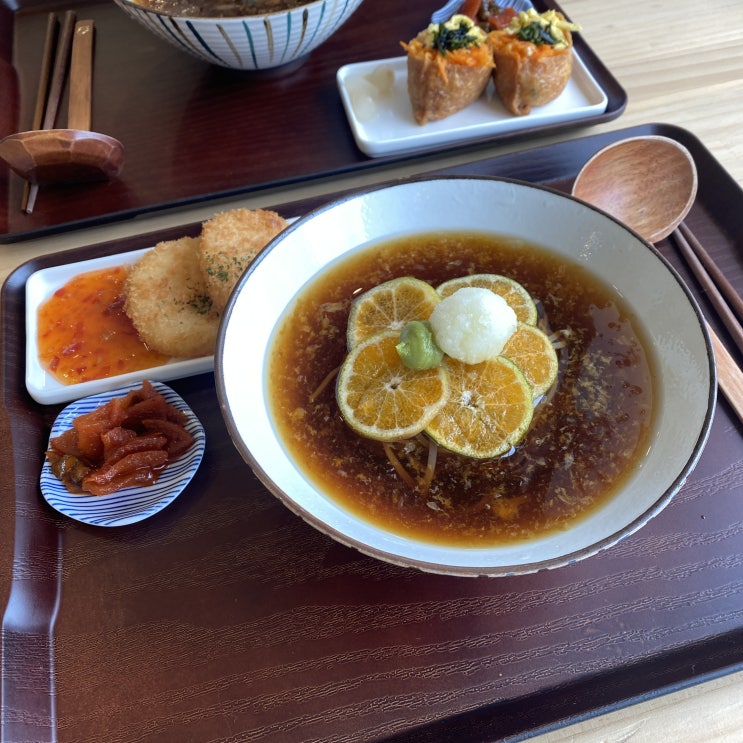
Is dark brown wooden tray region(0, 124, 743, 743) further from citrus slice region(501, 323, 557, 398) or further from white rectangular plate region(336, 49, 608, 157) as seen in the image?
white rectangular plate region(336, 49, 608, 157)

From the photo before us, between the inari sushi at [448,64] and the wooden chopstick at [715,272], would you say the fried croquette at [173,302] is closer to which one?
the inari sushi at [448,64]

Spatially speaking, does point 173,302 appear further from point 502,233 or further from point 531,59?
point 531,59

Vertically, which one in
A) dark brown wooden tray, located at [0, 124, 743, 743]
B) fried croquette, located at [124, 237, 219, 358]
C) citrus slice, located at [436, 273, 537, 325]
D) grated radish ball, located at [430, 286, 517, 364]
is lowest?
dark brown wooden tray, located at [0, 124, 743, 743]

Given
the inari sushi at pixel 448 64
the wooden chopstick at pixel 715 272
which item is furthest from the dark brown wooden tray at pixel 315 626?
the inari sushi at pixel 448 64

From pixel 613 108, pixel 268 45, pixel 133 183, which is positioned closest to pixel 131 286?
pixel 133 183

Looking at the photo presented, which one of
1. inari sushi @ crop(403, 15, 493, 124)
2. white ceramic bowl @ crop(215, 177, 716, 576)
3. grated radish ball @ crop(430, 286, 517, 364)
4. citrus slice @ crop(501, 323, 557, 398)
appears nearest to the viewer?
white ceramic bowl @ crop(215, 177, 716, 576)

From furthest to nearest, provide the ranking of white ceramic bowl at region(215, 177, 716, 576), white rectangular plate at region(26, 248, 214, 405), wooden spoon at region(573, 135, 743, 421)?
wooden spoon at region(573, 135, 743, 421), white rectangular plate at region(26, 248, 214, 405), white ceramic bowl at region(215, 177, 716, 576)

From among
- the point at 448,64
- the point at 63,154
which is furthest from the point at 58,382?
the point at 448,64

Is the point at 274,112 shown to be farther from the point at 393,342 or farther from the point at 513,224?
the point at 393,342

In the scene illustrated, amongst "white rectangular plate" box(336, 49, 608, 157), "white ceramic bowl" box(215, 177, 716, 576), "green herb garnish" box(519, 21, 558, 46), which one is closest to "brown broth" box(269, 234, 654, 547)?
"white ceramic bowl" box(215, 177, 716, 576)
